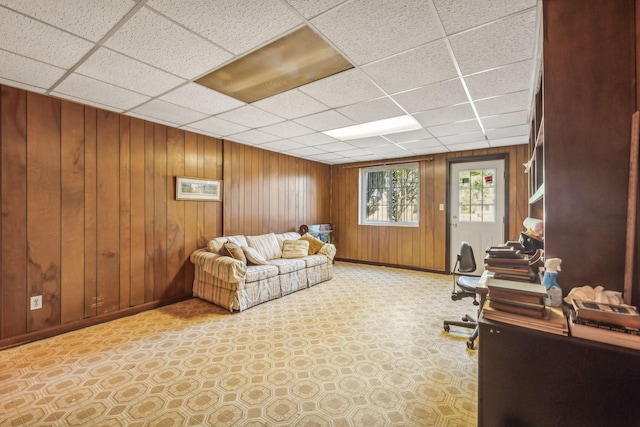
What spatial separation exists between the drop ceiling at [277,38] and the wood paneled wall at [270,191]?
131 cm

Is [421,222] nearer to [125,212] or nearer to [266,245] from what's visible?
[266,245]

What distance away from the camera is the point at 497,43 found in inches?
74.2

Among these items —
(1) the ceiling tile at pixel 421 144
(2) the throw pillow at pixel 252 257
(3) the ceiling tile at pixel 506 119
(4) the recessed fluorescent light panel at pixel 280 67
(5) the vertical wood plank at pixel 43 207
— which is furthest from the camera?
(1) the ceiling tile at pixel 421 144

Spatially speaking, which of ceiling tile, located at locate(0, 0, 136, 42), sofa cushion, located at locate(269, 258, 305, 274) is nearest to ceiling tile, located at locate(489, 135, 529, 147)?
sofa cushion, located at locate(269, 258, 305, 274)

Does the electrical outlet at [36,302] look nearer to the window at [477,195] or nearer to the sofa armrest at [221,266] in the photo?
the sofa armrest at [221,266]

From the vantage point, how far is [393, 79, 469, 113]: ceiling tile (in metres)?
2.55

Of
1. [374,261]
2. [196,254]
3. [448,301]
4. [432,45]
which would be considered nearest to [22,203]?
[196,254]

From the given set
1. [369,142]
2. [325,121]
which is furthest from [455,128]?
[325,121]

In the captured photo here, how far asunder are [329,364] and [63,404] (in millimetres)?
1827

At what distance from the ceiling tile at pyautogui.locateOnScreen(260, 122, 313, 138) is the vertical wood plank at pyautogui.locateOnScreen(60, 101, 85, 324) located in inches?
81.1

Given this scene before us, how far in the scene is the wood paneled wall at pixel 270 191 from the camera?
4.71m

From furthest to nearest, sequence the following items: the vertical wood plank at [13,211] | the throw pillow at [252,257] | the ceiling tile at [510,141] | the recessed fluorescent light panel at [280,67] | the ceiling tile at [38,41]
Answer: the ceiling tile at [510,141], the throw pillow at [252,257], the vertical wood plank at [13,211], the recessed fluorescent light panel at [280,67], the ceiling tile at [38,41]

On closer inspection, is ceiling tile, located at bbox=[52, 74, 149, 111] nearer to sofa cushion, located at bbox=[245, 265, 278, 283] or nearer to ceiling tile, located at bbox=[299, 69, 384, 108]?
ceiling tile, located at bbox=[299, 69, 384, 108]

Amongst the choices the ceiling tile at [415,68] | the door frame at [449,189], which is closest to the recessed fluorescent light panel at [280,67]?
the ceiling tile at [415,68]
